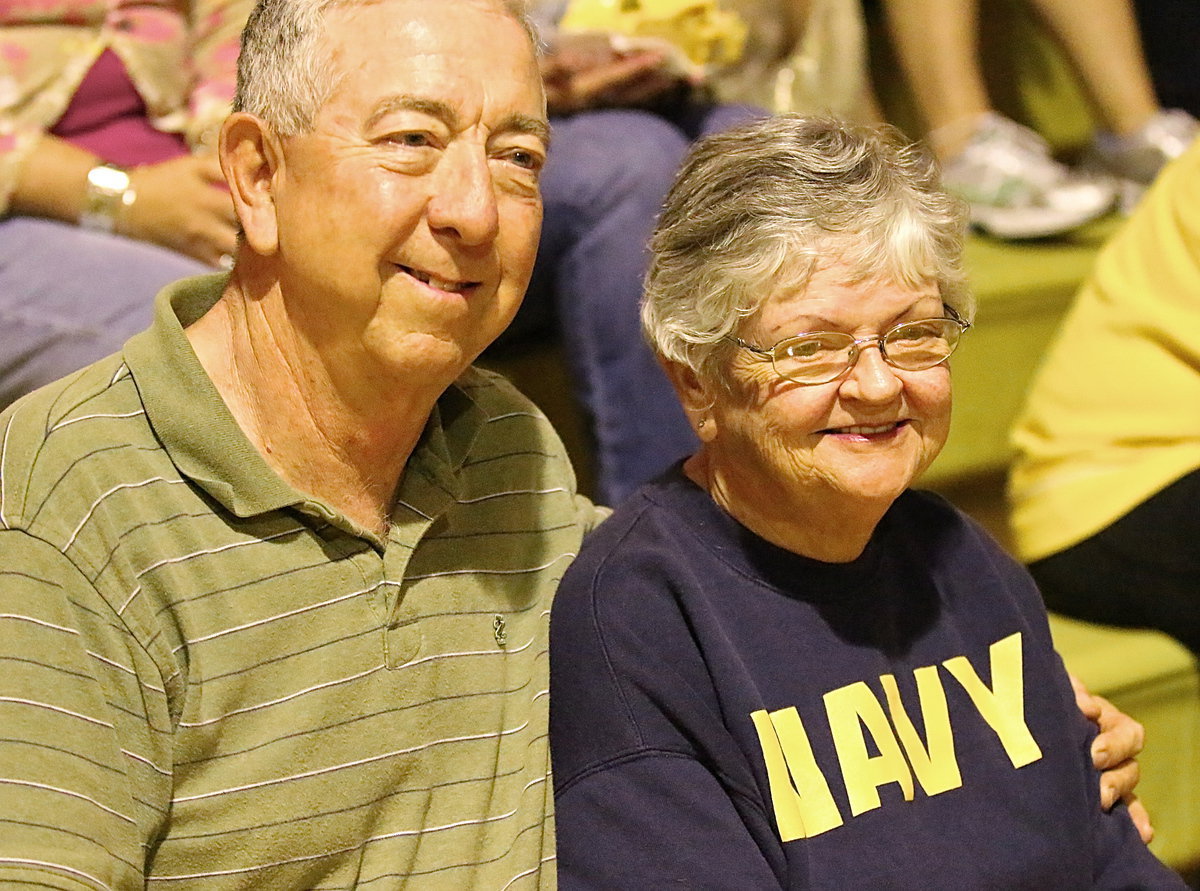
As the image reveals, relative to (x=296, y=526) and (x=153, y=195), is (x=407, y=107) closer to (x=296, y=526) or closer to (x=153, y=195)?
(x=296, y=526)

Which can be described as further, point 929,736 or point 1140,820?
point 1140,820

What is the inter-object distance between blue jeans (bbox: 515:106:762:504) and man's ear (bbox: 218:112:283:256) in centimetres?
71

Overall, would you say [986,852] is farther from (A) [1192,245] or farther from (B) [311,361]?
(A) [1192,245]

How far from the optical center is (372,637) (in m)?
1.06

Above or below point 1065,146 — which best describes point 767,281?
above

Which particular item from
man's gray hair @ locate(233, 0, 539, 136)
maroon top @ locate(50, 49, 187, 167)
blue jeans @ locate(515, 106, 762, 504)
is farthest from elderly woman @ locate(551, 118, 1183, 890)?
maroon top @ locate(50, 49, 187, 167)

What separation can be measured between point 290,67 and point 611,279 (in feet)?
2.52

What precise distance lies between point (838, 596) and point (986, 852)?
0.83 ft

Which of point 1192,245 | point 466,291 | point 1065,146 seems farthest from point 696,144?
point 1065,146

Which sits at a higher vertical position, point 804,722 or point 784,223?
point 784,223

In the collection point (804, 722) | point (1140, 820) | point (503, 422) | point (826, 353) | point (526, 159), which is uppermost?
point (526, 159)

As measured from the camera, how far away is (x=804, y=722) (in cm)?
116

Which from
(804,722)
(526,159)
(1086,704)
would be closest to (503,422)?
(526,159)

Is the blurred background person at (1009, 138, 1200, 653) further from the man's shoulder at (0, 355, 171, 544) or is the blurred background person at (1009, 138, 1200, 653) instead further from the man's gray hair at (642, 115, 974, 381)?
the man's shoulder at (0, 355, 171, 544)
